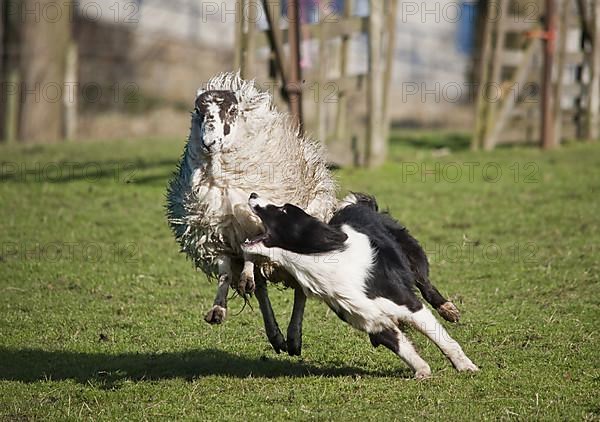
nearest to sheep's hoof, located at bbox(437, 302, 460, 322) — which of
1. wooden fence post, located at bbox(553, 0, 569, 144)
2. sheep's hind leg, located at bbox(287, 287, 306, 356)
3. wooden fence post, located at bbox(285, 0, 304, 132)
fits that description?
sheep's hind leg, located at bbox(287, 287, 306, 356)

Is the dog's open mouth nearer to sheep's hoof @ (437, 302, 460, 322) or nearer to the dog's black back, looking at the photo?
the dog's black back

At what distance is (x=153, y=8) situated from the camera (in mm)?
33781

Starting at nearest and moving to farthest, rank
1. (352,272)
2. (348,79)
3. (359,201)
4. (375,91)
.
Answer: (352,272), (359,201), (375,91), (348,79)

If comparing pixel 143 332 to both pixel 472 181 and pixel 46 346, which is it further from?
pixel 472 181

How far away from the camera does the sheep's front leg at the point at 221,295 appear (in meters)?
6.22

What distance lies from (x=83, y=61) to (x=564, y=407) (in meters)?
23.9

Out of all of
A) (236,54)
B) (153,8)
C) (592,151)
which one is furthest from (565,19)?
(153,8)

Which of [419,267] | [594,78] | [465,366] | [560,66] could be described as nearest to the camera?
[465,366]

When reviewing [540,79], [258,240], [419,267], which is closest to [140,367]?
[258,240]

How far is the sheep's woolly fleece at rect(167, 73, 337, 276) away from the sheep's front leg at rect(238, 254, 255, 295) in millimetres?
196

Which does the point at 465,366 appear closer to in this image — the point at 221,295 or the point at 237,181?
the point at 221,295

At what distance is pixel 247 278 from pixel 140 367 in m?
1.38

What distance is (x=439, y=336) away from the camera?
6.44 m

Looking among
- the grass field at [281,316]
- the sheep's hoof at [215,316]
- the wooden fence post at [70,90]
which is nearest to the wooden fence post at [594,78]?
the grass field at [281,316]
